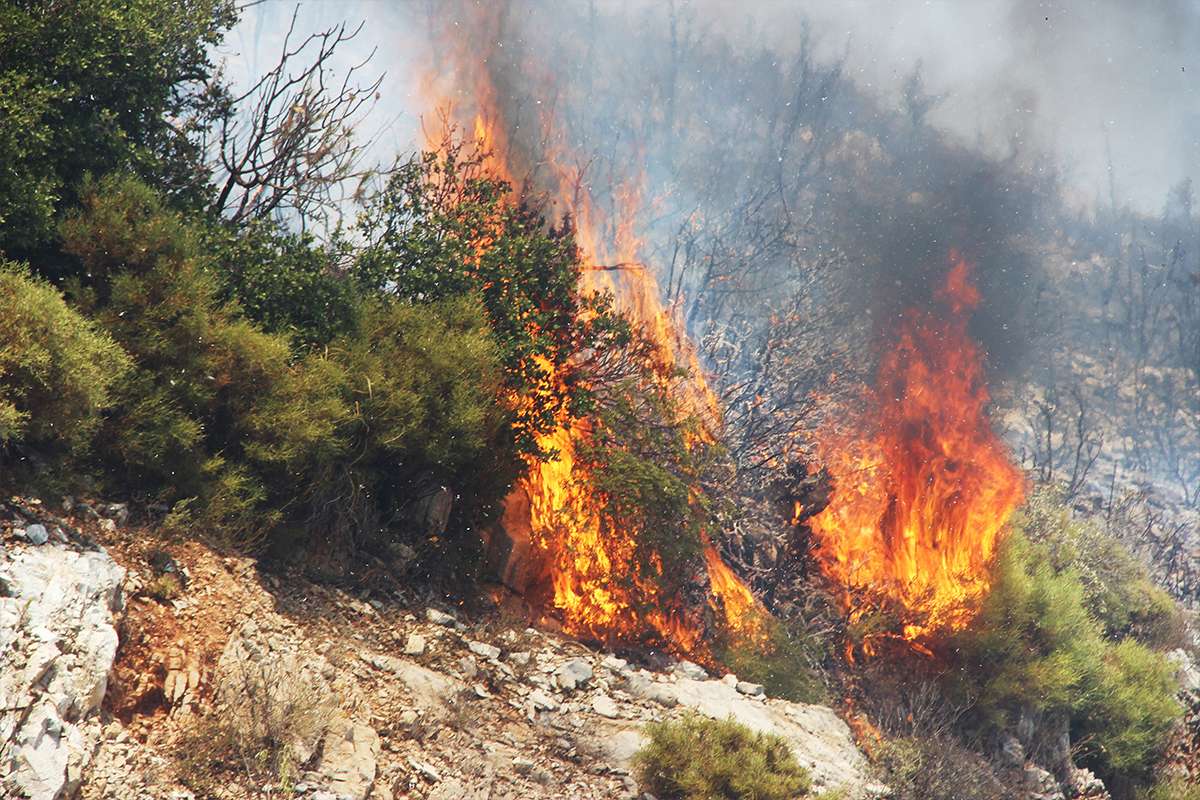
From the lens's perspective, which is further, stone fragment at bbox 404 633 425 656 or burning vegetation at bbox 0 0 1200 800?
stone fragment at bbox 404 633 425 656

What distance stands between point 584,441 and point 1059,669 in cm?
1364

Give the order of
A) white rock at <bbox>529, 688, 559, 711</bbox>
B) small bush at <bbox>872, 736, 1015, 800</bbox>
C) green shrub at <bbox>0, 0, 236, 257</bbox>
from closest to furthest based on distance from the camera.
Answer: green shrub at <bbox>0, 0, 236, 257</bbox>, white rock at <bbox>529, 688, 559, 711</bbox>, small bush at <bbox>872, 736, 1015, 800</bbox>

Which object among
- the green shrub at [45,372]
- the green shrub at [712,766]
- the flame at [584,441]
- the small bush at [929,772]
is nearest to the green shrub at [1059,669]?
the small bush at [929,772]

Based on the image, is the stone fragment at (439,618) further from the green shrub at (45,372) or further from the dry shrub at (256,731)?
the green shrub at (45,372)

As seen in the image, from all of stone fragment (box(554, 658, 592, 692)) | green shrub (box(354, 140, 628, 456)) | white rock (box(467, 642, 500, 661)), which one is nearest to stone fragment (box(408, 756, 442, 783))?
white rock (box(467, 642, 500, 661))

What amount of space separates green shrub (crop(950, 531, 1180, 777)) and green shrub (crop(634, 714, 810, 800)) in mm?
11663

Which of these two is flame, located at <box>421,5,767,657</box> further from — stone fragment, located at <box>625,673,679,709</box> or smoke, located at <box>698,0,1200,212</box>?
smoke, located at <box>698,0,1200,212</box>

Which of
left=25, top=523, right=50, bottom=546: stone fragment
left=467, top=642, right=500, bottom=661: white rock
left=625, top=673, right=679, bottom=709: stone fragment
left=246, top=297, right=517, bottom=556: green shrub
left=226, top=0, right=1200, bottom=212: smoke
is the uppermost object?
left=226, top=0, right=1200, bottom=212: smoke

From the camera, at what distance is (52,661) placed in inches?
386

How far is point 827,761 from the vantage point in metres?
16.6

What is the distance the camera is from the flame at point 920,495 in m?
25.4

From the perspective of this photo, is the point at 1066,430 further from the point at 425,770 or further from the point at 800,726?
the point at 425,770

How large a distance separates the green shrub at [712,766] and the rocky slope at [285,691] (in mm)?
463

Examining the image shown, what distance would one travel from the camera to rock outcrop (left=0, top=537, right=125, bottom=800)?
9.05 metres
